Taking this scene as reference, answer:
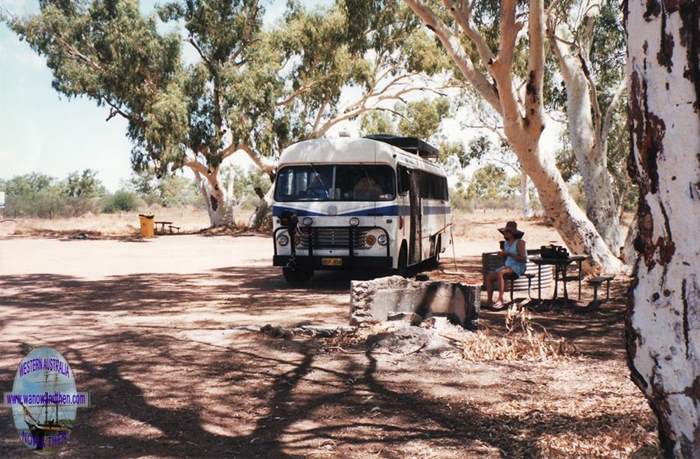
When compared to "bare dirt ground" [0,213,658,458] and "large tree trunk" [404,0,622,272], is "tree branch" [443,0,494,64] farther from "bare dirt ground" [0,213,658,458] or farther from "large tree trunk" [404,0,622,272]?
"bare dirt ground" [0,213,658,458]

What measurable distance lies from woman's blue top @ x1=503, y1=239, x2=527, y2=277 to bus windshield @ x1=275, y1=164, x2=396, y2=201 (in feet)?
9.53

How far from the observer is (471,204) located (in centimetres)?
8012

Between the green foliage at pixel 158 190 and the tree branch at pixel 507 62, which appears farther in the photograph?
the green foliage at pixel 158 190

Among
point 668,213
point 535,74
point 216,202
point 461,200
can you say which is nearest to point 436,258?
point 535,74

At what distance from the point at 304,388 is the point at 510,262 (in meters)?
5.14

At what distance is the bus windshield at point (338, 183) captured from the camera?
12820mm

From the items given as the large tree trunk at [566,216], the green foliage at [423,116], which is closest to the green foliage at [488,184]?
the green foliage at [423,116]

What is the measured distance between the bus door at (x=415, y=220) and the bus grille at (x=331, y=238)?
4.75 ft

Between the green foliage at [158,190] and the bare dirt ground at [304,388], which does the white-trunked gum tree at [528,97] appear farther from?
the green foliage at [158,190]

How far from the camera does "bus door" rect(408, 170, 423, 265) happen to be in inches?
550

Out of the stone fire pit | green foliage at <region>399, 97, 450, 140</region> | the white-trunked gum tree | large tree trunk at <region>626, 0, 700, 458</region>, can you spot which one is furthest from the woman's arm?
green foliage at <region>399, 97, 450, 140</region>

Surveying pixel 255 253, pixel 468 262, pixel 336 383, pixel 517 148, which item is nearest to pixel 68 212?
pixel 255 253

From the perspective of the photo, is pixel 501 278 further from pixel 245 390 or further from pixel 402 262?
pixel 245 390

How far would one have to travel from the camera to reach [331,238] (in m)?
12.9
